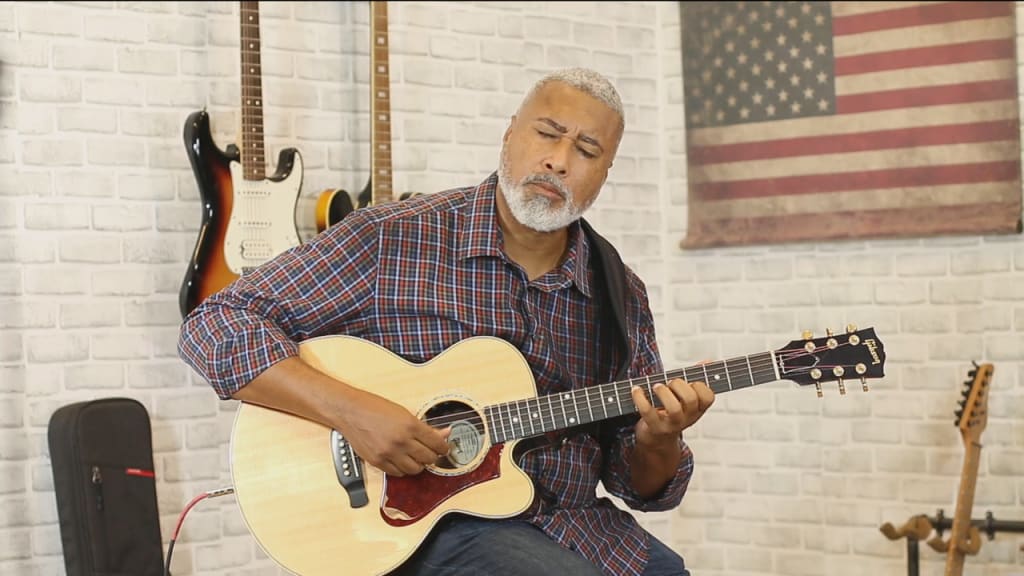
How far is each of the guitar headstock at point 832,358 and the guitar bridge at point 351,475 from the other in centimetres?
76

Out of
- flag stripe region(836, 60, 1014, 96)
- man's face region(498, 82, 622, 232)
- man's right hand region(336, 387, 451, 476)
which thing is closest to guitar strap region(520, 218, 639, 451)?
man's face region(498, 82, 622, 232)

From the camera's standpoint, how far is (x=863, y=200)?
11.9 ft

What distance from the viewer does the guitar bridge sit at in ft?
6.86

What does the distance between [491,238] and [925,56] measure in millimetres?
1836

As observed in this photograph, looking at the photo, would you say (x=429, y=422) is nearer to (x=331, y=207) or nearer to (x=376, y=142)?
(x=331, y=207)

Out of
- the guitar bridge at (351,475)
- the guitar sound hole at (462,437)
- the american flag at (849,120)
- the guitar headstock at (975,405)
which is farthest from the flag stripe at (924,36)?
the guitar bridge at (351,475)

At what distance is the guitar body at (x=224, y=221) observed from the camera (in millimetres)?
3084

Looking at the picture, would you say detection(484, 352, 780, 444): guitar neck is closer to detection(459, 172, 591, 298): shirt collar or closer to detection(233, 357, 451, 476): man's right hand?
detection(233, 357, 451, 476): man's right hand

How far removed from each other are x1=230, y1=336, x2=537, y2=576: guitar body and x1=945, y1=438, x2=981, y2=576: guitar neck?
158 centimetres

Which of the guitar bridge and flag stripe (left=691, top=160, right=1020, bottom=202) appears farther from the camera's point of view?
flag stripe (left=691, top=160, right=1020, bottom=202)

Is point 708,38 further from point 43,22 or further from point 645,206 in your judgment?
point 43,22

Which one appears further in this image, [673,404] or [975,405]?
[975,405]

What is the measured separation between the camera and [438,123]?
365 cm

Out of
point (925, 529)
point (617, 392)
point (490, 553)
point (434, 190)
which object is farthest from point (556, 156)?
point (925, 529)
